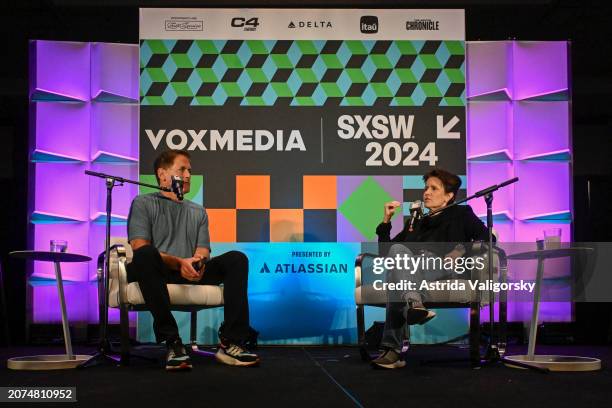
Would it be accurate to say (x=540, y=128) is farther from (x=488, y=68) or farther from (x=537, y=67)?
(x=488, y=68)

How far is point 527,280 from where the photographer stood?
18.5 ft

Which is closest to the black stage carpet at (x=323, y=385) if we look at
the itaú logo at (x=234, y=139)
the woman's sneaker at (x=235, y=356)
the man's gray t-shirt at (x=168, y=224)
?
the woman's sneaker at (x=235, y=356)

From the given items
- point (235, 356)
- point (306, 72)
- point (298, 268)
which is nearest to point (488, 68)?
point (306, 72)

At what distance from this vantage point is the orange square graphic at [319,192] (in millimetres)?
5281

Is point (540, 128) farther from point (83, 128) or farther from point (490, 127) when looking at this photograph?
point (83, 128)

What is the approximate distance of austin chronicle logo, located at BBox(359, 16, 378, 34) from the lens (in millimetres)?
5418

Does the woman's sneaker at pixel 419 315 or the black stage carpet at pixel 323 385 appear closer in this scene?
the black stage carpet at pixel 323 385

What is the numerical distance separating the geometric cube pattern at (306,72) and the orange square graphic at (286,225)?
2.52ft

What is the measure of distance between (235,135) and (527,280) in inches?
92.9

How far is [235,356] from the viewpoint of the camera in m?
3.73

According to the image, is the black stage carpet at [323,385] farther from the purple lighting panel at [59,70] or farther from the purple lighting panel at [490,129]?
the purple lighting panel at [59,70]

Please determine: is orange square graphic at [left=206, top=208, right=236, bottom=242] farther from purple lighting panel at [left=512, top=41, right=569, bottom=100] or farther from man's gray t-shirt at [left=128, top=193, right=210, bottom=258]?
purple lighting panel at [left=512, top=41, right=569, bottom=100]

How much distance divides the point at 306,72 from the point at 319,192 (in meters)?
0.85

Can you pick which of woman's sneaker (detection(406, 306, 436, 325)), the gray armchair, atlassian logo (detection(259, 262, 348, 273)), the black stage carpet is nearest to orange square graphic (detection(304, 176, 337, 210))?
atlassian logo (detection(259, 262, 348, 273))
